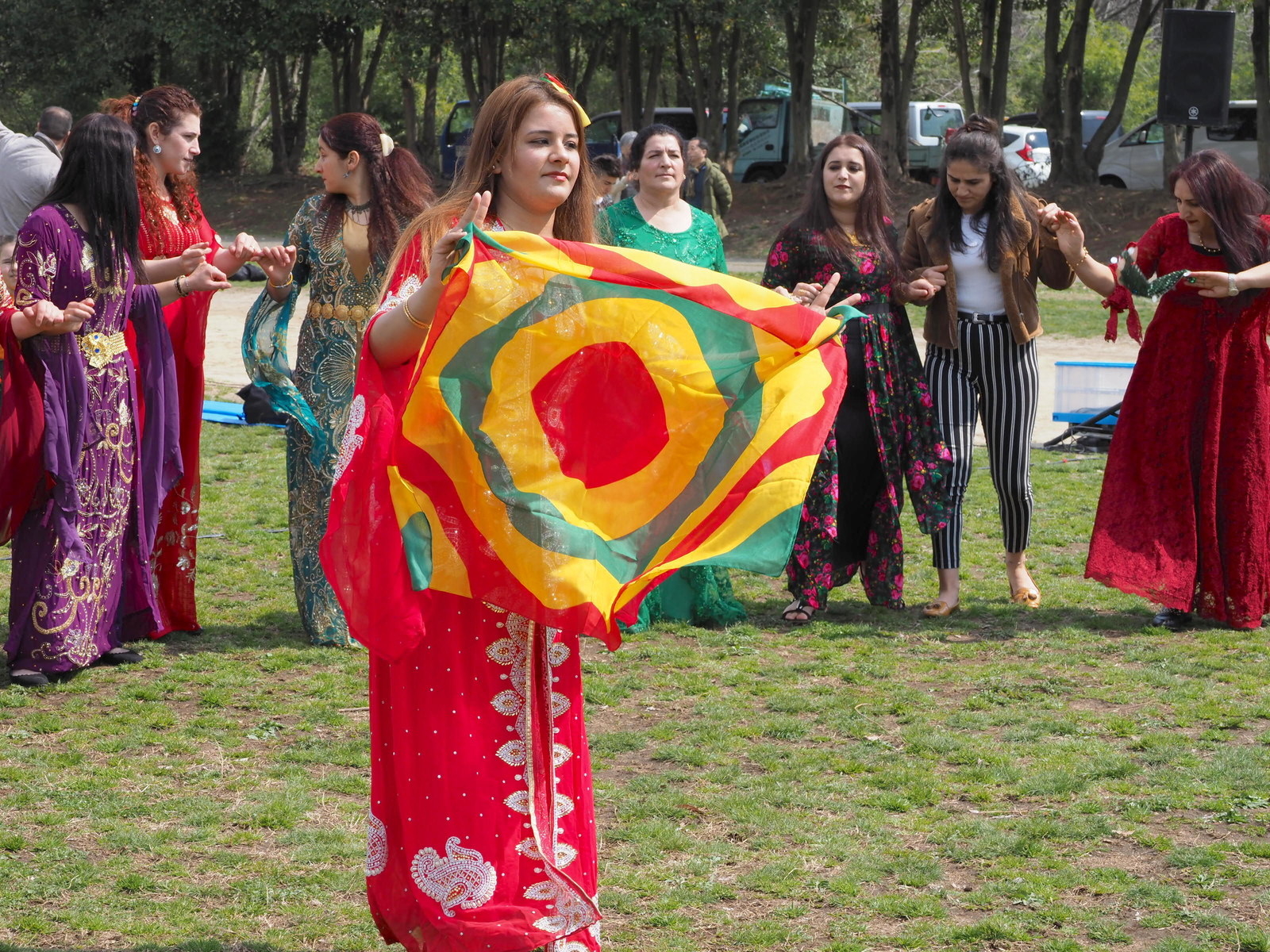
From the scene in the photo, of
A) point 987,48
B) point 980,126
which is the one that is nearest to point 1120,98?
point 987,48

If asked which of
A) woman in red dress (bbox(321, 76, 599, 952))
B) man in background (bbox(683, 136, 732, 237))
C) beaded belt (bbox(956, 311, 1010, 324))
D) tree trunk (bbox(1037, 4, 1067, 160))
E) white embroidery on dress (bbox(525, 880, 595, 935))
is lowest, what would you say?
white embroidery on dress (bbox(525, 880, 595, 935))

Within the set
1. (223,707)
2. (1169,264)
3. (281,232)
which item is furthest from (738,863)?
(281,232)

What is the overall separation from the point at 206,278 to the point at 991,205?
3202 millimetres

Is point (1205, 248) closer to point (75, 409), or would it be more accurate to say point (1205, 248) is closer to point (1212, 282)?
point (1212, 282)

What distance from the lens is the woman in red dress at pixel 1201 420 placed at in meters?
5.98

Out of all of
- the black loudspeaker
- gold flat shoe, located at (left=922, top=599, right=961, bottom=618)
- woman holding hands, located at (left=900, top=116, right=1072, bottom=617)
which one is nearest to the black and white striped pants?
woman holding hands, located at (left=900, top=116, right=1072, bottom=617)

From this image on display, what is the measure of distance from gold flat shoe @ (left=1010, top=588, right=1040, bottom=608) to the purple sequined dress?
144 inches

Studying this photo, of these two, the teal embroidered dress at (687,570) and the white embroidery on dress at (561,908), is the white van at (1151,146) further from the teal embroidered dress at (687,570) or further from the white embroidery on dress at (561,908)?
the white embroidery on dress at (561,908)

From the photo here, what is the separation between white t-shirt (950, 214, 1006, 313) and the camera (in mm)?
6184

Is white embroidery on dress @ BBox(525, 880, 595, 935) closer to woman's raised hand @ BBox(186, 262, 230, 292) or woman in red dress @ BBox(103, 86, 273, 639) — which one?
woman's raised hand @ BBox(186, 262, 230, 292)

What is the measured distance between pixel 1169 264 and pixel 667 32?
22.5 m

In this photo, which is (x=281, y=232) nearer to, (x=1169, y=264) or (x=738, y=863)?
(x=1169, y=264)

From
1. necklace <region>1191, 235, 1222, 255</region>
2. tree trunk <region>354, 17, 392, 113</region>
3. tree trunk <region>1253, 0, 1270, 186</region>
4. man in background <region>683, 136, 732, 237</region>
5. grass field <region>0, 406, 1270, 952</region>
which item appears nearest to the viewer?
grass field <region>0, 406, 1270, 952</region>

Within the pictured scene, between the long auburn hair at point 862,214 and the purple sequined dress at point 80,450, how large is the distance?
2672 millimetres
